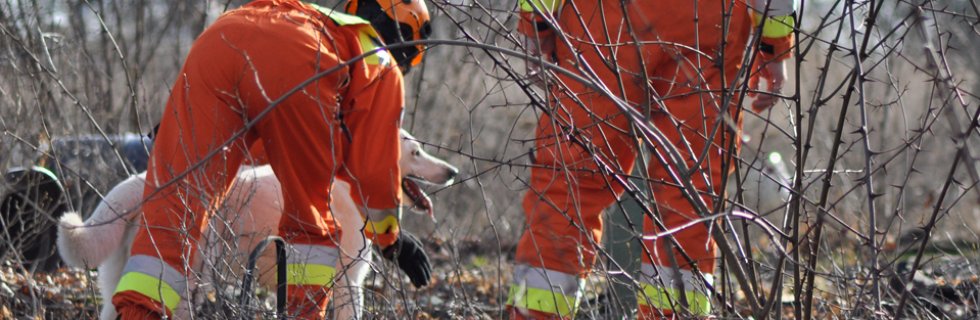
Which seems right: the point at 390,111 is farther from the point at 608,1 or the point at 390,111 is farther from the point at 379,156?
the point at 608,1

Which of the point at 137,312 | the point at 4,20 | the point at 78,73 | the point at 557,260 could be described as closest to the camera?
the point at 137,312

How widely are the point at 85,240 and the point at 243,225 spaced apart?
2.00 ft

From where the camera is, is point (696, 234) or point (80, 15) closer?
point (696, 234)

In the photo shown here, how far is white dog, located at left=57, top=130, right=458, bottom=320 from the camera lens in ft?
15.7

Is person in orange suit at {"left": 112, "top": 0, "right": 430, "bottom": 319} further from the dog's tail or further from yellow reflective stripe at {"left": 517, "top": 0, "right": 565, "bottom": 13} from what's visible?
yellow reflective stripe at {"left": 517, "top": 0, "right": 565, "bottom": 13}

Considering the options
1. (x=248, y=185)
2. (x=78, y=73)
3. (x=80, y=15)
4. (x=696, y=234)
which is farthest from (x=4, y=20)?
(x=696, y=234)

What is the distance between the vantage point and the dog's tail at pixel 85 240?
480cm

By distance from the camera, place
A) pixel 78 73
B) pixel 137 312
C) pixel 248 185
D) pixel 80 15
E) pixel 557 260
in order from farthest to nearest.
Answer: pixel 80 15 < pixel 78 73 < pixel 248 185 < pixel 557 260 < pixel 137 312

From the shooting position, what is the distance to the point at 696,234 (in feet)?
15.5

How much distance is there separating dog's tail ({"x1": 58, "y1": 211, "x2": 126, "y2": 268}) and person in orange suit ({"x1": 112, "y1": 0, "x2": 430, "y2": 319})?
335 mm

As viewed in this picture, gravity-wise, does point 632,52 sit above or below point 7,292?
above

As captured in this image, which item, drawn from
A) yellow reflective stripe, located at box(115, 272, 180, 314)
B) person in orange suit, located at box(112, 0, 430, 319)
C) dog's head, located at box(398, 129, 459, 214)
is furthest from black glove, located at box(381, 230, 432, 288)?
yellow reflective stripe, located at box(115, 272, 180, 314)

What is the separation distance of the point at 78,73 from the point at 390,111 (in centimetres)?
316

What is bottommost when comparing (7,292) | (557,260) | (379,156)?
(7,292)
